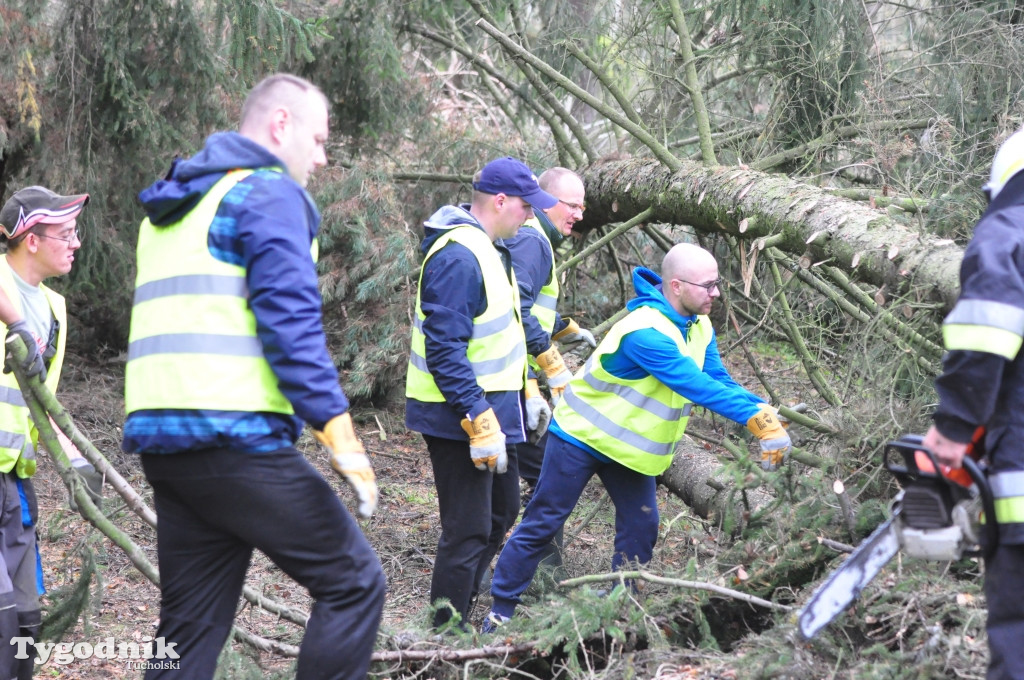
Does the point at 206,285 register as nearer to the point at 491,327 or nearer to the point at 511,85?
the point at 491,327

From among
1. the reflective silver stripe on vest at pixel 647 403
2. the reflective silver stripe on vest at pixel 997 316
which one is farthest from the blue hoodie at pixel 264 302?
the reflective silver stripe on vest at pixel 647 403

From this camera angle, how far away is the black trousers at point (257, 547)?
239cm

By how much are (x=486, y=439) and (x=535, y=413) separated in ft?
4.01

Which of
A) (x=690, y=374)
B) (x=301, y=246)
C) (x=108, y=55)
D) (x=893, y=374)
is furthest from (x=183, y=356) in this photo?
(x=108, y=55)

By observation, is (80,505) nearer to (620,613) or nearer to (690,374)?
(620,613)

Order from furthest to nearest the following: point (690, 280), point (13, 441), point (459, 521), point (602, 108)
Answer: point (602, 108) → point (690, 280) → point (459, 521) → point (13, 441)

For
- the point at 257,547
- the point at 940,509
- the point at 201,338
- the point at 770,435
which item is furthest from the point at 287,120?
the point at 770,435

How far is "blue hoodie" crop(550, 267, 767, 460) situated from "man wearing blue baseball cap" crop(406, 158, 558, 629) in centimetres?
46

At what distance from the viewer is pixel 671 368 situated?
394cm

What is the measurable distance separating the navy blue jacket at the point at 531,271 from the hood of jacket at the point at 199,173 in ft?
8.06

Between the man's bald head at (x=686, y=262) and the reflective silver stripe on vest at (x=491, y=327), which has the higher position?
the man's bald head at (x=686, y=262)

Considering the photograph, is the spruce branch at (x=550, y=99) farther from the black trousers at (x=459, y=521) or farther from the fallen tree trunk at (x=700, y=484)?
the black trousers at (x=459, y=521)

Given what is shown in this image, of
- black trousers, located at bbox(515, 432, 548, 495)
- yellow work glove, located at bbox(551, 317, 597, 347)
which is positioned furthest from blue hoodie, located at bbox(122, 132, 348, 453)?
yellow work glove, located at bbox(551, 317, 597, 347)

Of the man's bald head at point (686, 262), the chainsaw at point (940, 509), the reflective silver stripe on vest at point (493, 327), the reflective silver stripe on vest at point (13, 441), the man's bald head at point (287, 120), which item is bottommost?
the chainsaw at point (940, 509)
